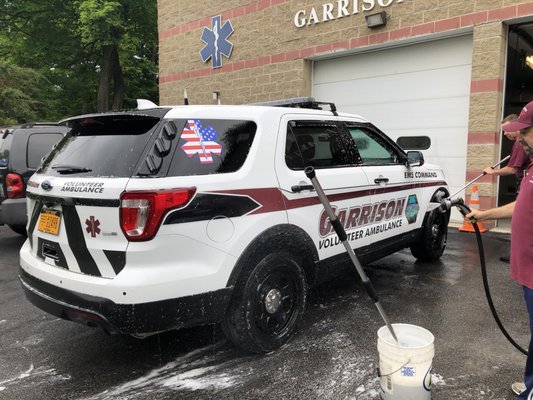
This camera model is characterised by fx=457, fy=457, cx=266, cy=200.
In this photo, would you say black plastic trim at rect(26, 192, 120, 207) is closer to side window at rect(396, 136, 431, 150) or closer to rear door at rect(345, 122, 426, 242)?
rear door at rect(345, 122, 426, 242)

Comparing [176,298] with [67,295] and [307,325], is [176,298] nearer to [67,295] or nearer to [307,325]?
[67,295]

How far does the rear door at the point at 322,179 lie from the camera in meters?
3.57

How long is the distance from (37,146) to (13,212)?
1.07 m

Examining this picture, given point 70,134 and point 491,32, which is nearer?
point 70,134

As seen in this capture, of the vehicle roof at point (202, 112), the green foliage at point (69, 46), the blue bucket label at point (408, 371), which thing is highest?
the green foliage at point (69, 46)

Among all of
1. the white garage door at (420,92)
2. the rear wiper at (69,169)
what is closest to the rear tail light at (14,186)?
the rear wiper at (69,169)

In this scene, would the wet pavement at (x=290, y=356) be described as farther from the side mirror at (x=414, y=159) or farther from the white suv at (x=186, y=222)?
the side mirror at (x=414, y=159)

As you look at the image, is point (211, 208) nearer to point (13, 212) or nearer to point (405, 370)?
point (405, 370)

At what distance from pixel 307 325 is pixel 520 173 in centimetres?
377

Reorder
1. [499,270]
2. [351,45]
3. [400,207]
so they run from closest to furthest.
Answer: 1. [400,207]
2. [499,270]
3. [351,45]

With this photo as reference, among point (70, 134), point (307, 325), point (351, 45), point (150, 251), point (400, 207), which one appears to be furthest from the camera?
point (351, 45)

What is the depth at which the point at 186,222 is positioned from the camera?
285 cm

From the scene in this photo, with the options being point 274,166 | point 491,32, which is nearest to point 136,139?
point 274,166

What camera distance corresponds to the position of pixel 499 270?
5723mm
